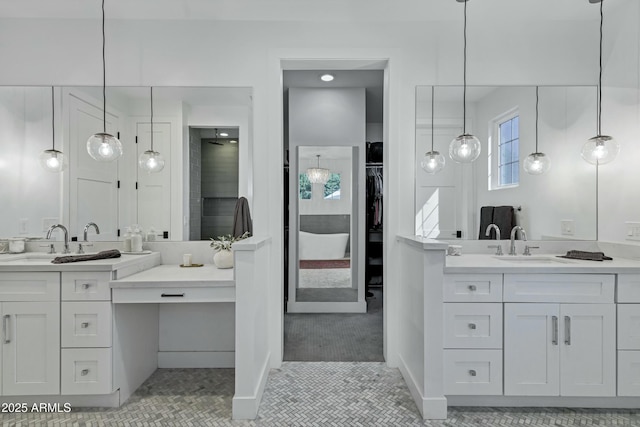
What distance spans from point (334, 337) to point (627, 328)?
7.08 ft

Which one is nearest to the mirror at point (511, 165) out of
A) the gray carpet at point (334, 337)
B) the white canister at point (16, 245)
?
the gray carpet at point (334, 337)

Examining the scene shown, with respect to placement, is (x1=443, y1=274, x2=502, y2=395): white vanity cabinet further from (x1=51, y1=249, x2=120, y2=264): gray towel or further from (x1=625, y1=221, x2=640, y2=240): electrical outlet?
(x1=51, y1=249, x2=120, y2=264): gray towel

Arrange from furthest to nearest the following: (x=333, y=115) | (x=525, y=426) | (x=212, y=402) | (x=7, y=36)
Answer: (x=333, y=115) < (x=7, y=36) < (x=212, y=402) < (x=525, y=426)

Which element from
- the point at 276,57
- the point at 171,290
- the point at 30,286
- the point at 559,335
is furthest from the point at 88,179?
the point at 559,335

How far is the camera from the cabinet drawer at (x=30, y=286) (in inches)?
80.3

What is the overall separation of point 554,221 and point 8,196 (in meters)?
4.17

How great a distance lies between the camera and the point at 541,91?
2666 millimetres

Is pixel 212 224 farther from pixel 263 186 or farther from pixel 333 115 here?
pixel 333 115

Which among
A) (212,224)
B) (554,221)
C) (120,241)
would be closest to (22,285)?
(120,241)

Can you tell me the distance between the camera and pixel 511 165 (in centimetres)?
A: 273

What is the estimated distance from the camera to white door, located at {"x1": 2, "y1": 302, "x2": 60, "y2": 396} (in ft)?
6.67

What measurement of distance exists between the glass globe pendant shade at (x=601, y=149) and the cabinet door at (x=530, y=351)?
1.01m

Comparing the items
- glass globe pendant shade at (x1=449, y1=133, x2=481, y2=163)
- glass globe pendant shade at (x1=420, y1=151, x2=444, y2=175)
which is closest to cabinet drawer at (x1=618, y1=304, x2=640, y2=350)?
glass globe pendant shade at (x1=449, y1=133, x2=481, y2=163)

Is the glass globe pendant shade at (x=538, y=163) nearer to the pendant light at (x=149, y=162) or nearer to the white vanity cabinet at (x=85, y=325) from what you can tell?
the pendant light at (x=149, y=162)
